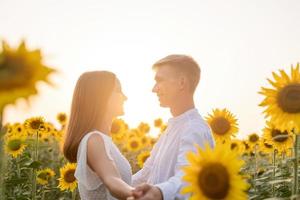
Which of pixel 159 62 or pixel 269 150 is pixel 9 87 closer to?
pixel 159 62

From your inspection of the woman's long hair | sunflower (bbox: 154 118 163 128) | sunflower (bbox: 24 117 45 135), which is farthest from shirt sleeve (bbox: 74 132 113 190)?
sunflower (bbox: 154 118 163 128)

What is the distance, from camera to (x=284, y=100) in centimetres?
427

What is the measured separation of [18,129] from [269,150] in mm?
5711

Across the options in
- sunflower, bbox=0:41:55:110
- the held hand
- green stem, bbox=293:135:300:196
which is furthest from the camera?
green stem, bbox=293:135:300:196

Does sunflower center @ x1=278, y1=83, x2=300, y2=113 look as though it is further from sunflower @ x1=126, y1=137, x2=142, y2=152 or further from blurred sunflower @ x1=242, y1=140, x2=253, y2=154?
sunflower @ x1=126, y1=137, x2=142, y2=152

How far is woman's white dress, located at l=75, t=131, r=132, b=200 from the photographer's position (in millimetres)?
4262

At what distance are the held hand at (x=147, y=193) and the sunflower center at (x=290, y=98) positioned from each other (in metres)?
1.32

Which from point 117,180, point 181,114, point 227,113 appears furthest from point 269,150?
point 117,180

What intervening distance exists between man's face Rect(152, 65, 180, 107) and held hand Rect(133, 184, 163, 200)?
44.4 inches

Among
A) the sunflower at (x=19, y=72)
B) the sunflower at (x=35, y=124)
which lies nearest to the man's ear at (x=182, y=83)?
the sunflower at (x=19, y=72)

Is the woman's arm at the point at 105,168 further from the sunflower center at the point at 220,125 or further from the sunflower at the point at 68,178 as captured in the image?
the sunflower at the point at 68,178

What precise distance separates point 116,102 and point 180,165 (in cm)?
95

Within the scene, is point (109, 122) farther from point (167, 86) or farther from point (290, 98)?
point (290, 98)

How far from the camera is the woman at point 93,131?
4258 millimetres
